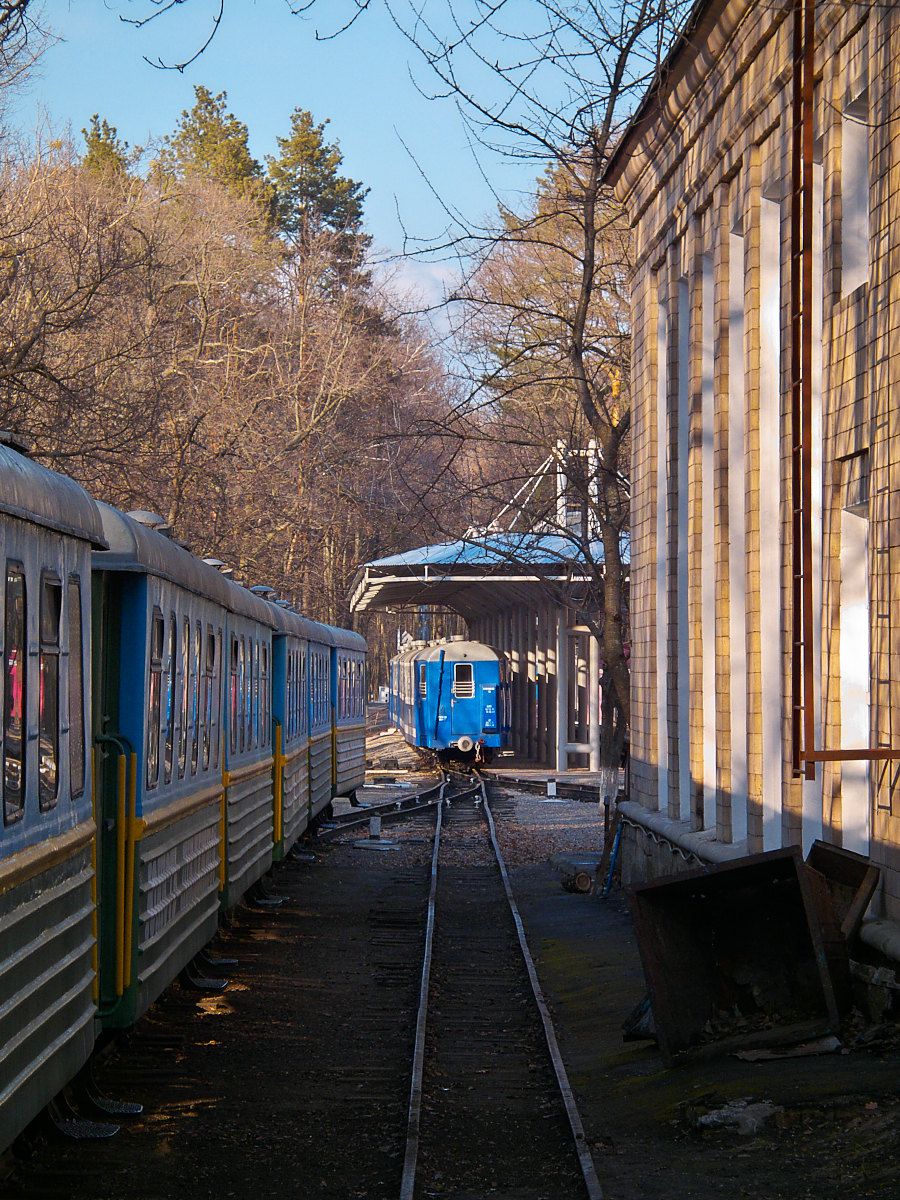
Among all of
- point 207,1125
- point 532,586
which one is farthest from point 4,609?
point 532,586

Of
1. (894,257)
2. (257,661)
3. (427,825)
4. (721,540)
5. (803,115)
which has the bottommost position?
(427,825)

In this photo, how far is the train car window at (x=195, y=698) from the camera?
33.2 ft

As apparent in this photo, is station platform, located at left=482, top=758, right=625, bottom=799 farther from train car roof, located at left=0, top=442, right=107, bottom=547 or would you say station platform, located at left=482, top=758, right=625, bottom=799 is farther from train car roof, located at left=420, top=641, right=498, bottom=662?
train car roof, located at left=0, top=442, right=107, bottom=547

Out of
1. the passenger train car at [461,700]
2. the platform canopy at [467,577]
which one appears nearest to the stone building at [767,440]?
the platform canopy at [467,577]

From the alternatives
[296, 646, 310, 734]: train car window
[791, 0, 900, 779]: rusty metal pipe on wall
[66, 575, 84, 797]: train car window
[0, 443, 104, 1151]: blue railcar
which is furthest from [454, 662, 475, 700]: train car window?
[66, 575, 84, 797]: train car window

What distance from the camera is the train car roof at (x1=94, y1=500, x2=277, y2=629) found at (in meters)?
7.92

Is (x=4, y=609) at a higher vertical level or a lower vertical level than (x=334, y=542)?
lower

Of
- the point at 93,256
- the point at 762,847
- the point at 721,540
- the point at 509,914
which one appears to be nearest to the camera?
the point at 762,847

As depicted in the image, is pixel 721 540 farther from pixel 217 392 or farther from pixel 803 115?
pixel 217 392

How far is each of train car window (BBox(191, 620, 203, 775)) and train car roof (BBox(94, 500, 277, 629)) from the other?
0.29m

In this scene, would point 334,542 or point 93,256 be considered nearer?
point 93,256

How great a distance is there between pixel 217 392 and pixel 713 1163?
3356 cm

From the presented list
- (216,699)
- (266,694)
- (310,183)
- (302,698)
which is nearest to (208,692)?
(216,699)

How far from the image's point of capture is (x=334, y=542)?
56438 mm
